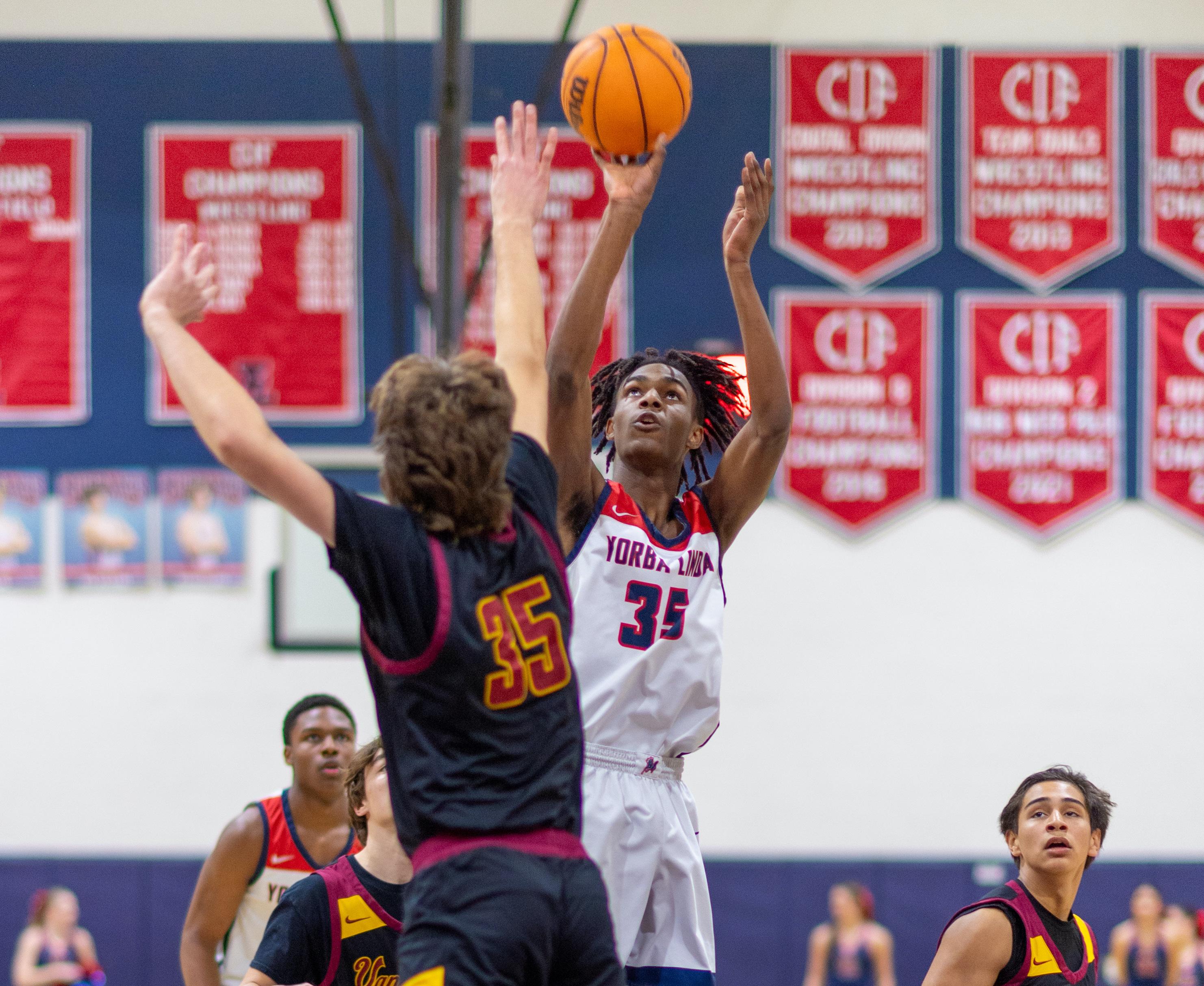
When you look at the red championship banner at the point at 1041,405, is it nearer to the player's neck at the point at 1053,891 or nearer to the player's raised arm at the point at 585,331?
the player's neck at the point at 1053,891

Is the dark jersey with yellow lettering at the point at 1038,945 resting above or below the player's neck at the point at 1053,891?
below

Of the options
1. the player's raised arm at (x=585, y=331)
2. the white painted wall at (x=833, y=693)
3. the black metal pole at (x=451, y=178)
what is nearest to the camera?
the player's raised arm at (x=585, y=331)

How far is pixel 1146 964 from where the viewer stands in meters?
9.00

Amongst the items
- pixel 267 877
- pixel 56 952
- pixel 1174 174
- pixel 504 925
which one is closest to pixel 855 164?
pixel 1174 174

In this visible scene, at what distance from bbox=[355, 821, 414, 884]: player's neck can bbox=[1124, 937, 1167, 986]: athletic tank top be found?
7151 millimetres

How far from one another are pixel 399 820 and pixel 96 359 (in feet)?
27.0

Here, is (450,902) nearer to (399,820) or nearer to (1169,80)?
(399,820)

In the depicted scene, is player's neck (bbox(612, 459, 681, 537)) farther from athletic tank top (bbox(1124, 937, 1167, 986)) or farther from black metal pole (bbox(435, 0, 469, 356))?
athletic tank top (bbox(1124, 937, 1167, 986))

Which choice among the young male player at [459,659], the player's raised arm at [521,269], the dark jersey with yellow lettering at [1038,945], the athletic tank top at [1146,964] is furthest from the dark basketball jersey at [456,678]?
the athletic tank top at [1146,964]

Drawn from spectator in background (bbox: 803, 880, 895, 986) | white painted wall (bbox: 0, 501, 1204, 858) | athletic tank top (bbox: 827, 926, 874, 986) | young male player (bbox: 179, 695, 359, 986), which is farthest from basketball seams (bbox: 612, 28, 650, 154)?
athletic tank top (bbox: 827, 926, 874, 986)

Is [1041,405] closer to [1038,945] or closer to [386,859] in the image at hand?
[1038,945]

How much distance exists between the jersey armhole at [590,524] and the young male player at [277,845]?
219cm

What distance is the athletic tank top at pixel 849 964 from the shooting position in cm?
926

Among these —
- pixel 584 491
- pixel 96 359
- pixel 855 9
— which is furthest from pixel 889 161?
pixel 584 491
